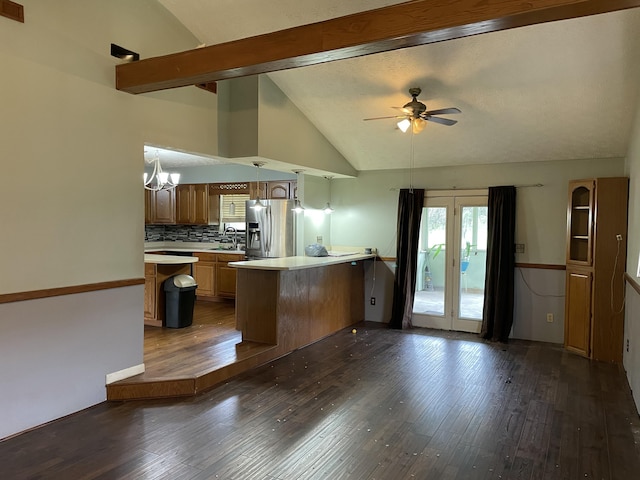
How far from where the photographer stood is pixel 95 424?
3246 millimetres

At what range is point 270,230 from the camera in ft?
22.0

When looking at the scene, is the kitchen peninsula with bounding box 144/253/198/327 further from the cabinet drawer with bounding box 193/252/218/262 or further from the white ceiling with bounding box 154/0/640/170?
the white ceiling with bounding box 154/0/640/170

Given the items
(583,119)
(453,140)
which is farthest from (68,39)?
(583,119)

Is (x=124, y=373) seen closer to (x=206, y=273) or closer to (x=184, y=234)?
(x=206, y=273)

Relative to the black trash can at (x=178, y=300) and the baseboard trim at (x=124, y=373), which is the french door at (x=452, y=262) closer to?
the black trash can at (x=178, y=300)

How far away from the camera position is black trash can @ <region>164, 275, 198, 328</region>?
18.3ft

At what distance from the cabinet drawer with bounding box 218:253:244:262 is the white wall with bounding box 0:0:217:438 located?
345 cm

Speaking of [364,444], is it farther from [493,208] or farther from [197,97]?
[493,208]

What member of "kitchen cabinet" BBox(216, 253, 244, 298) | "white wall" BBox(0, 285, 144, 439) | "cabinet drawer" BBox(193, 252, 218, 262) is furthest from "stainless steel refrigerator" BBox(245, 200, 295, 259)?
"white wall" BBox(0, 285, 144, 439)

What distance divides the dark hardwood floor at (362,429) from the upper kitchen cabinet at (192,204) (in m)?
4.16

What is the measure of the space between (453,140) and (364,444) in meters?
3.91

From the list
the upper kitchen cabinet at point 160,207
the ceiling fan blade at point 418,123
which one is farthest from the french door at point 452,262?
the upper kitchen cabinet at point 160,207

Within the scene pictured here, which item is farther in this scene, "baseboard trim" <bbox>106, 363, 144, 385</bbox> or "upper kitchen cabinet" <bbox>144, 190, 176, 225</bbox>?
"upper kitchen cabinet" <bbox>144, 190, 176, 225</bbox>

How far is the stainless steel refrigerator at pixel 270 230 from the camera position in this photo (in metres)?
6.56
